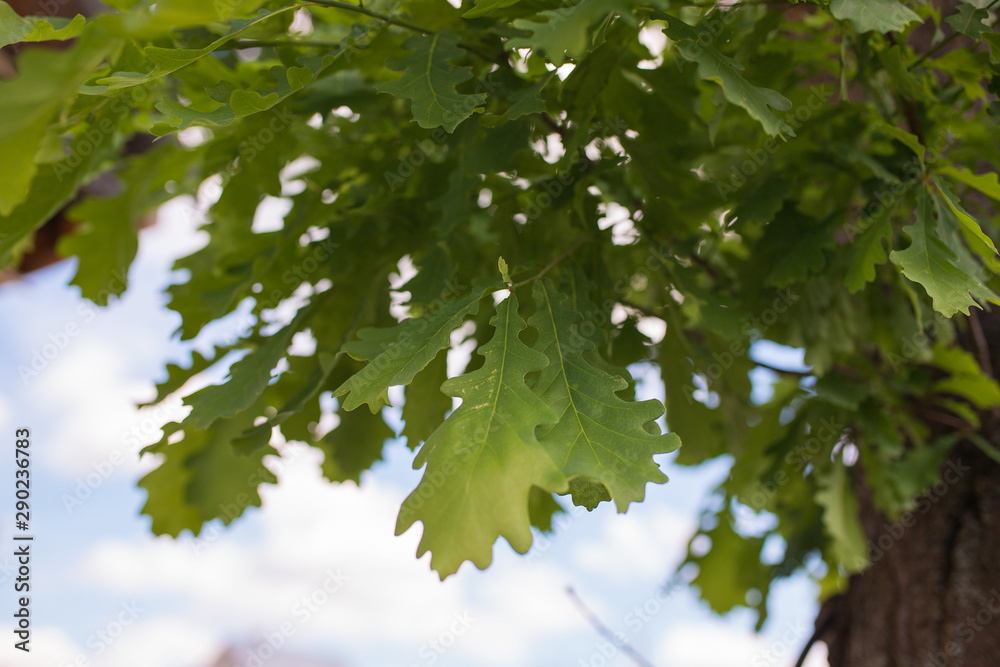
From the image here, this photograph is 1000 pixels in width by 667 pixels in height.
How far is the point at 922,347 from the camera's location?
1.20 metres

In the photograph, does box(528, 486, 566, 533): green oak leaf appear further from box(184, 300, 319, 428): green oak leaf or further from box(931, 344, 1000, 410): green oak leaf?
box(931, 344, 1000, 410): green oak leaf

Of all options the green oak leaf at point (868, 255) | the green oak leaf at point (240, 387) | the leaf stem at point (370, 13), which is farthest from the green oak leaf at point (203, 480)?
the green oak leaf at point (868, 255)

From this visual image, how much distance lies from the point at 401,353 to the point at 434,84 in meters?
0.28

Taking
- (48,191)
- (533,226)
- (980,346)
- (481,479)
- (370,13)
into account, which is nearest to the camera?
(481,479)

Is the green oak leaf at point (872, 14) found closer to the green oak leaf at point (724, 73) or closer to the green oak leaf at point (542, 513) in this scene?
the green oak leaf at point (724, 73)

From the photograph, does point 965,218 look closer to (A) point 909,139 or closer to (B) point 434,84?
(A) point 909,139

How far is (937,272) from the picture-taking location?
74 centimetres

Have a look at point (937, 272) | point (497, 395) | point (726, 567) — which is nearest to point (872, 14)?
point (937, 272)

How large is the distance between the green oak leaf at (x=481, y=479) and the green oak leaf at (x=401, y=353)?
6 centimetres

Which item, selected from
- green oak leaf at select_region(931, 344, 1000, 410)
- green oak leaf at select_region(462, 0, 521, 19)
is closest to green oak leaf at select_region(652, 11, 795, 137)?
green oak leaf at select_region(462, 0, 521, 19)

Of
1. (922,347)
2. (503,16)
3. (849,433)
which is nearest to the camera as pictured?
(503,16)

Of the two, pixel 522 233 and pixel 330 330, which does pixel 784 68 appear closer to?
pixel 522 233

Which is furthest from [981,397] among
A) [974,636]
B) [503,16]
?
[503,16]

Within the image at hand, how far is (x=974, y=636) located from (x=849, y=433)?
392 millimetres
